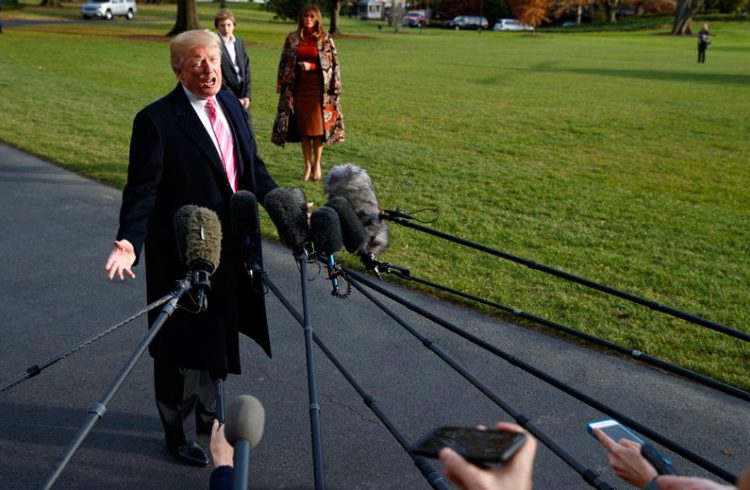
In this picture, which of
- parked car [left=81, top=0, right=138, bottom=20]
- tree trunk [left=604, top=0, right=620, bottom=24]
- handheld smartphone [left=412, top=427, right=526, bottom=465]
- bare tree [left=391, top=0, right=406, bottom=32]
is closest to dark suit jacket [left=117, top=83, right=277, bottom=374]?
handheld smartphone [left=412, top=427, right=526, bottom=465]

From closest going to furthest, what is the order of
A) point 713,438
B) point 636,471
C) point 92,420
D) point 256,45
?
point 92,420 → point 636,471 → point 713,438 → point 256,45

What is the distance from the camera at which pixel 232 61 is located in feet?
35.4

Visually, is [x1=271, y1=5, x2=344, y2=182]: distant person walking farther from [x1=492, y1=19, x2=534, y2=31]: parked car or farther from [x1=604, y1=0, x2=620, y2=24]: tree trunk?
[x1=604, y1=0, x2=620, y2=24]: tree trunk

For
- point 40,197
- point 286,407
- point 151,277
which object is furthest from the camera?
point 40,197

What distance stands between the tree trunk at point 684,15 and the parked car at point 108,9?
152 ft

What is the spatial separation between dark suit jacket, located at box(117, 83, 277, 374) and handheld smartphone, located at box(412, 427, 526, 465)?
2.45m

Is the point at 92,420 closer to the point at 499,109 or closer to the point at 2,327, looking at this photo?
the point at 2,327

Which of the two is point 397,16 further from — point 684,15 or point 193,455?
point 193,455

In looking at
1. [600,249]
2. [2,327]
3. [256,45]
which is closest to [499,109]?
[600,249]

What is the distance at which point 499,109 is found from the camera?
20328 millimetres

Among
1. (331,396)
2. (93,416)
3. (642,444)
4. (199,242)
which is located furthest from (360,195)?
(93,416)

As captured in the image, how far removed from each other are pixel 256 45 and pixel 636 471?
42229 mm

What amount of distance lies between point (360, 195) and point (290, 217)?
59cm

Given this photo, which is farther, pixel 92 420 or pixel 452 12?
pixel 452 12
